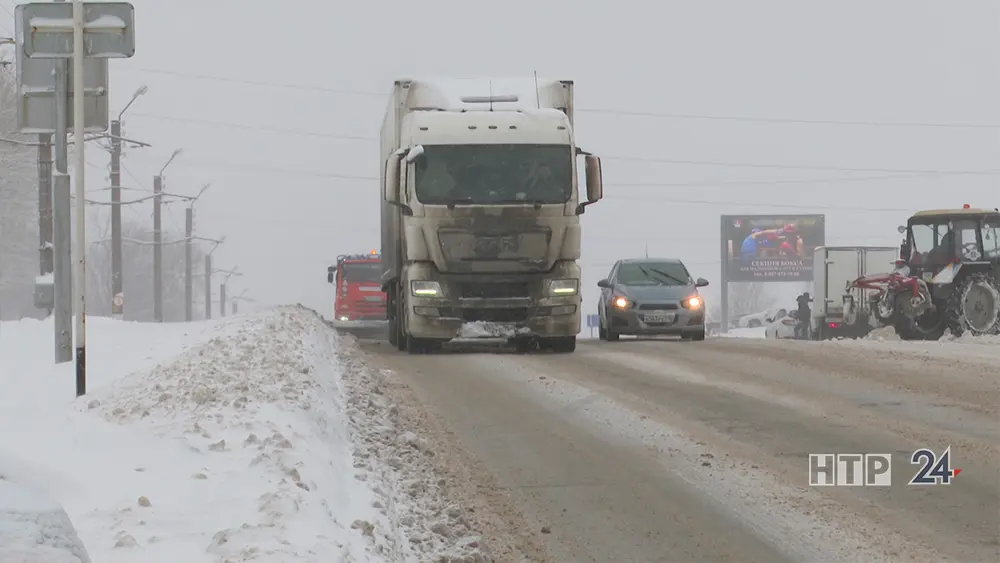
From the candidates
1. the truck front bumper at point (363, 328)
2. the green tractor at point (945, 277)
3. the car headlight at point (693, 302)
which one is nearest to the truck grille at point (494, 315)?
the car headlight at point (693, 302)

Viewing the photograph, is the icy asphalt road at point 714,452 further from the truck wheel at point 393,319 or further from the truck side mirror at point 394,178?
the truck wheel at point 393,319

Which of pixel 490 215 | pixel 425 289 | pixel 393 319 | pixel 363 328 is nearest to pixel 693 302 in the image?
pixel 393 319

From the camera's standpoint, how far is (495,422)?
10.5 m

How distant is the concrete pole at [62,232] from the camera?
12992 millimetres

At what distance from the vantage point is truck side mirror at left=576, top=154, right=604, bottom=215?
59.8 feet

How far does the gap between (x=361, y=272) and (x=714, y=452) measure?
3463 centimetres

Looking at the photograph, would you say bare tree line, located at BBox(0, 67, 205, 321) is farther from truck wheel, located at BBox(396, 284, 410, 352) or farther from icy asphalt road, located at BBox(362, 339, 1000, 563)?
icy asphalt road, located at BBox(362, 339, 1000, 563)

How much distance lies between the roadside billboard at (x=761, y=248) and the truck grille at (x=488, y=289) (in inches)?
2704

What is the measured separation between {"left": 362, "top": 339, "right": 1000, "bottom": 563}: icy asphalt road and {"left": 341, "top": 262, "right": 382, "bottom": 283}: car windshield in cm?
2707

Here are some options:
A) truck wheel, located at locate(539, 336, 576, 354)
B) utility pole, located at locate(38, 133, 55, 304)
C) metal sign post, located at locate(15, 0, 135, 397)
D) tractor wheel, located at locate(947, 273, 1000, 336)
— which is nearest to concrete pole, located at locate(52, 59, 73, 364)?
metal sign post, located at locate(15, 0, 135, 397)

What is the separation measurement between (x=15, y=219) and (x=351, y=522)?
2690 inches

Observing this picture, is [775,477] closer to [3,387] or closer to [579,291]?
[3,387]

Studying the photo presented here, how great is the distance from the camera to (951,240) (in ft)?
86.6

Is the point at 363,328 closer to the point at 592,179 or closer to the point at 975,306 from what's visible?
the point at 975,306
